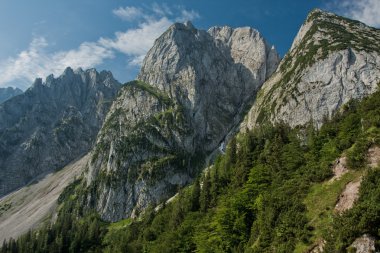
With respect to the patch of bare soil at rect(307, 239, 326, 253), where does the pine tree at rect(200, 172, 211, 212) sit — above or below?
above

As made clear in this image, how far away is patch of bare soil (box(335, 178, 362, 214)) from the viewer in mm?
47275

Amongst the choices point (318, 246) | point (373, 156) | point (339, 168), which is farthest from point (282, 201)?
point (373, 156)

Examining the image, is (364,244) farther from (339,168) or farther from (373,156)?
(339,168)

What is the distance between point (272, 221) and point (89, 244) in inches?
5051

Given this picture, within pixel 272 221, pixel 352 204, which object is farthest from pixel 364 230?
pixel 272 221

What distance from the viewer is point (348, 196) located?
161 feet

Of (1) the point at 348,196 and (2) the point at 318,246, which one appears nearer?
(2) the point at 318,246

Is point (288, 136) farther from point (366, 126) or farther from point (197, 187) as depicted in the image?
point (366, 126)

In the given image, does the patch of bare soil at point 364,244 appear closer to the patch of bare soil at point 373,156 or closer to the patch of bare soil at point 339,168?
the patch of bare soil at point 373,156

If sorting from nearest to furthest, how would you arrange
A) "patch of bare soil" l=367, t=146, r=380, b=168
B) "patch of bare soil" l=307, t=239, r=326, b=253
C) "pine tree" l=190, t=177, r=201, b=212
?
"patch of bare soil" l=307, t=239, r=326, b=253, "patch of bare soil" l=367, t=146, r=380, b=168, "pine tree" l=190, t=177, r=201, b=212

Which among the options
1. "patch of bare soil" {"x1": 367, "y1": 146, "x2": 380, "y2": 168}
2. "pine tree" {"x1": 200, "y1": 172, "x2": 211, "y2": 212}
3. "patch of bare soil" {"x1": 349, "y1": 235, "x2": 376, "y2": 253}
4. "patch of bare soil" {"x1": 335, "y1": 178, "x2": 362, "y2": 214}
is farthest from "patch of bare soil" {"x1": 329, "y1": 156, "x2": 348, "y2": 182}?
"pine tree" {"x1": 200, "y1": 172, "x2": 211, "y2": 212}

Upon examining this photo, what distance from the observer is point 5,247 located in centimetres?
17062

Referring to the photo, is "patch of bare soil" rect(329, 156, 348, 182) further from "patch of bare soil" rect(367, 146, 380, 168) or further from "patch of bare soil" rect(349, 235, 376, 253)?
"patch of bare soil" rect(349, 235, 376, 253)

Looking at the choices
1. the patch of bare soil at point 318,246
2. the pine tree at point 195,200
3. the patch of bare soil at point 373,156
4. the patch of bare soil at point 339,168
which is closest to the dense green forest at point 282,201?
the pine tree at point 195,200
